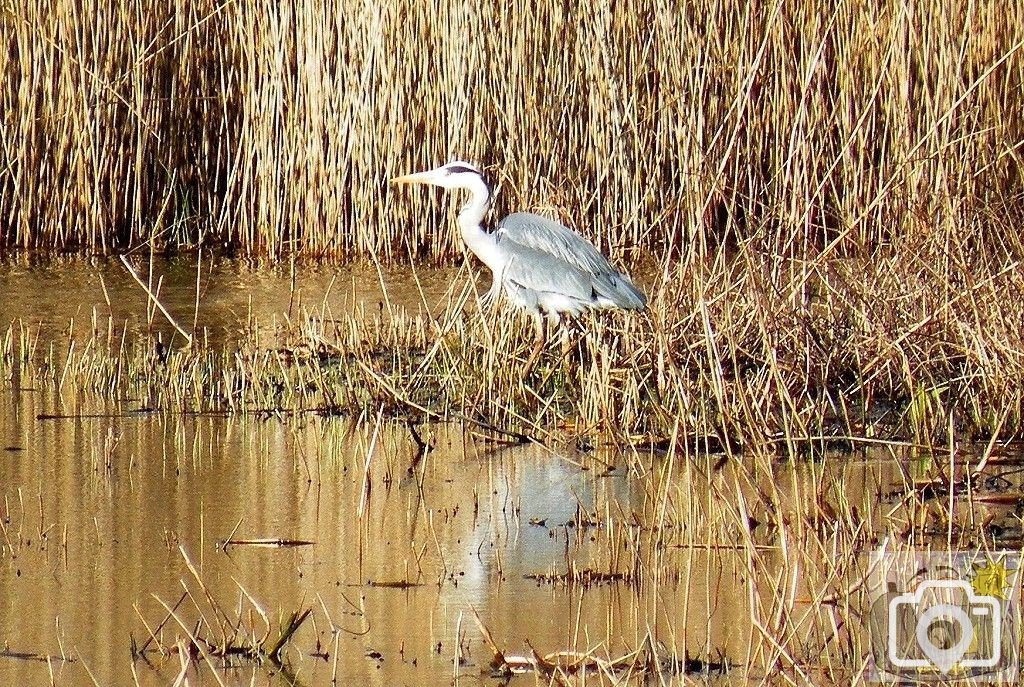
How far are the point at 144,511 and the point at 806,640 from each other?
2.14 meters

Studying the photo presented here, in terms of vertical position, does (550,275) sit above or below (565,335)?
above

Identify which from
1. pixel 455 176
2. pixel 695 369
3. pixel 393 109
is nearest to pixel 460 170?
pixel 455 176

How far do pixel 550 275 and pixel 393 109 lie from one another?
344cm

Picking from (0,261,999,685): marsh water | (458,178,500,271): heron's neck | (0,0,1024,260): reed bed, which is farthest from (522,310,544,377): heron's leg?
(0,0,1024,260): reed bed

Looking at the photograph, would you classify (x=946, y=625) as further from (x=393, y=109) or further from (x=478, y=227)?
(x=393, y=109)

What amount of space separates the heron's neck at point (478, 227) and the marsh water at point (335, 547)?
111 centimetres

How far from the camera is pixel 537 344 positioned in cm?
585

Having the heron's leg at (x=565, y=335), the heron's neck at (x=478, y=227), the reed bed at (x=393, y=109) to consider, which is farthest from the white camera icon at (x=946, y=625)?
the reed bed at (x=393, y=109)

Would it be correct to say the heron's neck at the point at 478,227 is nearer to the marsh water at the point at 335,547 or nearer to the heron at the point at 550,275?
the heron at the point at 550,275

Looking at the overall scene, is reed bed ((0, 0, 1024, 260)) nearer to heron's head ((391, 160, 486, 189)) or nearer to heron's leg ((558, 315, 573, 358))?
heron's head ((391, 160, 486, 189))

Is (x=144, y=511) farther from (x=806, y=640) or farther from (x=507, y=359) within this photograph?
(x=806, y=640)

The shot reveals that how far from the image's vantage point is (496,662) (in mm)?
3283

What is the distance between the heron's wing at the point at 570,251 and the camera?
5.89 m

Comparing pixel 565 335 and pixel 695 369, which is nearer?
pixel 695 369
